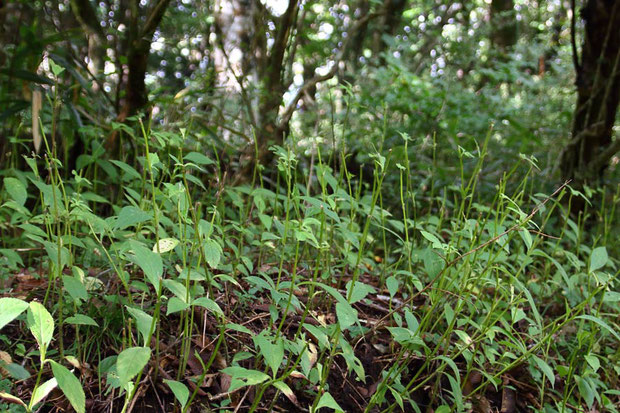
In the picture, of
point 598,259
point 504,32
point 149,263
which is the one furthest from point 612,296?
point 504,32

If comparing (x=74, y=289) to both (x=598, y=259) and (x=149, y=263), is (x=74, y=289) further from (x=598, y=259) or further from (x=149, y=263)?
(x=598, y=259)

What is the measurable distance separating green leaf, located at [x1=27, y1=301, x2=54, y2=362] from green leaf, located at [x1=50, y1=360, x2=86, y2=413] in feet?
0.13

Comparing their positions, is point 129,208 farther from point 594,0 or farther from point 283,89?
point 594,0

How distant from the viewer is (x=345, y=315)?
114cm

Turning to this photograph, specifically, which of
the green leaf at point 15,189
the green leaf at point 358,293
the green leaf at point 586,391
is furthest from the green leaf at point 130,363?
the green leaf at point 586,391

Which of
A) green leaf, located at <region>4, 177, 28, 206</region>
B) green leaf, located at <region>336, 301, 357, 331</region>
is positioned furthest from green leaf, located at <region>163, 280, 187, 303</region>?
green leaf, located at <region>4, 177, 28, 206</region>

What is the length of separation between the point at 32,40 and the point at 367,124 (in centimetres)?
296

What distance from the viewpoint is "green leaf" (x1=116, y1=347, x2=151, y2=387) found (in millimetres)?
919

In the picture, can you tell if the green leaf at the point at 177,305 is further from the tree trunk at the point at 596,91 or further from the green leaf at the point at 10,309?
the tree trunk at the point at 596,91

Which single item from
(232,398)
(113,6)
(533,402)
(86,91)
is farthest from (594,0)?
(113,6)

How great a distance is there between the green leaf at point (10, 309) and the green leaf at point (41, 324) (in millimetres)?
109

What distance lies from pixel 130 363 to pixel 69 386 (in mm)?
131

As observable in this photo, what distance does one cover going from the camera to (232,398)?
135cm

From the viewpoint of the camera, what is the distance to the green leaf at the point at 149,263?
1.03 metres
